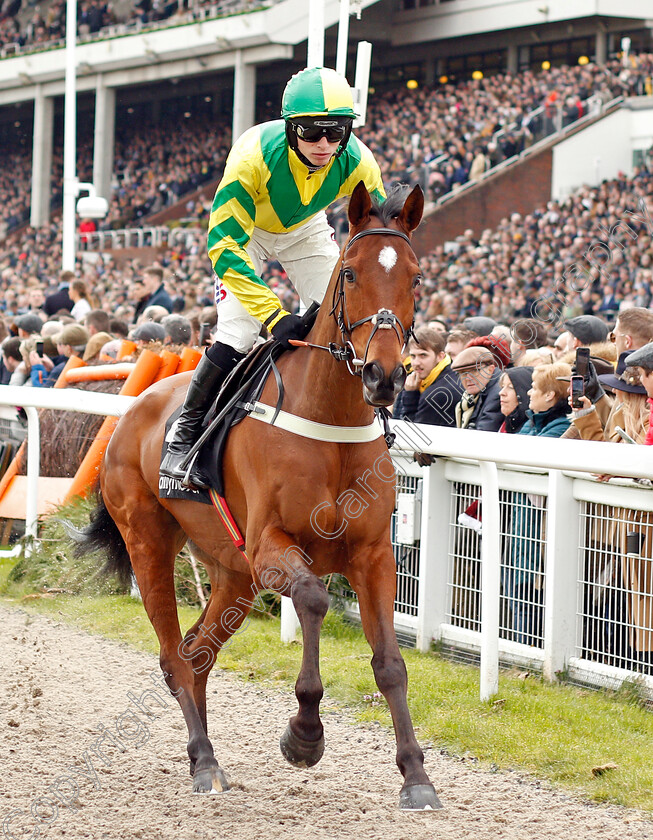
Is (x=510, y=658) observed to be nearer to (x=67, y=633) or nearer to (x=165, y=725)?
(x=165, y=725)

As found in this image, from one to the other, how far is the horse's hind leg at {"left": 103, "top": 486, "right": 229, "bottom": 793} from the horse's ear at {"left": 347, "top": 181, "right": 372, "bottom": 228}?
1.69 meters

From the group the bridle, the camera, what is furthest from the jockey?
the camera

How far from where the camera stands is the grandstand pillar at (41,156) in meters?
34.2

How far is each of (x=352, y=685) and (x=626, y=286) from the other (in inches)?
423

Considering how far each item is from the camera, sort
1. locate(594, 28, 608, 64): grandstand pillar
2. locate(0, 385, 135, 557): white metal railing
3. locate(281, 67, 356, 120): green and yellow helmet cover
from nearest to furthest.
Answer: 1. locate(281, 67, 356, 120): green and yellow helmet cover
2. locate(0, 385, 135, 557): white metal railing
3. locate(594, 28, 608, 64): grandstand pillar

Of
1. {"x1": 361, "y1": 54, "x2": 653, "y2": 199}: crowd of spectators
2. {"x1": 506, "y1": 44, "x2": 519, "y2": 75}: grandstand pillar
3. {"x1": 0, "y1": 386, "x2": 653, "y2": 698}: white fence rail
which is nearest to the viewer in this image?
{"x1": 0, "y1": 386, "x2": 653, "y2": 698}: white fence rail

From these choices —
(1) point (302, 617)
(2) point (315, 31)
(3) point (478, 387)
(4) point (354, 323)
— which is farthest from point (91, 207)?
(1) point (302, 617)

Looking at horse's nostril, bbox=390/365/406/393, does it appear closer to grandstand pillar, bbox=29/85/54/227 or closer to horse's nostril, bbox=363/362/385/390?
horse's nostril, bbox=363/362/385/390

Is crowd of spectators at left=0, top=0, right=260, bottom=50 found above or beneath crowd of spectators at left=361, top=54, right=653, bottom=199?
above

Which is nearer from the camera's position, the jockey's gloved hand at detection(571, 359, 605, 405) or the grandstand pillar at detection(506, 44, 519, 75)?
the jockey's gloved hand at detection(571, 359, 605, 405)

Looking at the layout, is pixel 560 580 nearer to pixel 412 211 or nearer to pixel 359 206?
pixel 412 211

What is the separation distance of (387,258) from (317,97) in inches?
25.3

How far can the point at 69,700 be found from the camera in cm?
462

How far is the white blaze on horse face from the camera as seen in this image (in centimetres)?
310
